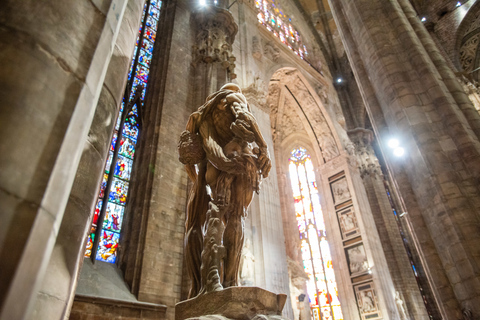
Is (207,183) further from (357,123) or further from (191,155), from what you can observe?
(357,123)

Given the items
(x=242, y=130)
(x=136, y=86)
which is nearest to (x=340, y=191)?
(x=136, y=86)

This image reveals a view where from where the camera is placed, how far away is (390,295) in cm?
947

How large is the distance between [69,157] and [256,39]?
1063cm

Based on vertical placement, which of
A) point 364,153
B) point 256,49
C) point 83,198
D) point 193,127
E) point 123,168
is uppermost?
point 256,49

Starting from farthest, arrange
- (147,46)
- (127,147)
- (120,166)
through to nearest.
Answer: (147,46) < (127,147) < (120,166)

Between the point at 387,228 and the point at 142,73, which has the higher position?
the point at 142,73

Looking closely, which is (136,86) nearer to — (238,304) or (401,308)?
(238,304)

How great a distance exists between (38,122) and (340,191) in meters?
12.0

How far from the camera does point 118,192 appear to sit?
6.25 m

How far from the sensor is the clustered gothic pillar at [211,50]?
7.38 m

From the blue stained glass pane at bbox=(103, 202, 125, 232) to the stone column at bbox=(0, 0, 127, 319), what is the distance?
543cm

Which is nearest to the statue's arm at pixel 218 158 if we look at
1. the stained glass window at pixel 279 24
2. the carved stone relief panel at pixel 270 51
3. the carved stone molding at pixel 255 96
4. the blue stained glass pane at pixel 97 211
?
the blue stained glass pane at pixel 97 211

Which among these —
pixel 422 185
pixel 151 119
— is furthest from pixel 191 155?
pixel 151 119

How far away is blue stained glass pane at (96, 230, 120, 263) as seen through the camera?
18.2 ft
